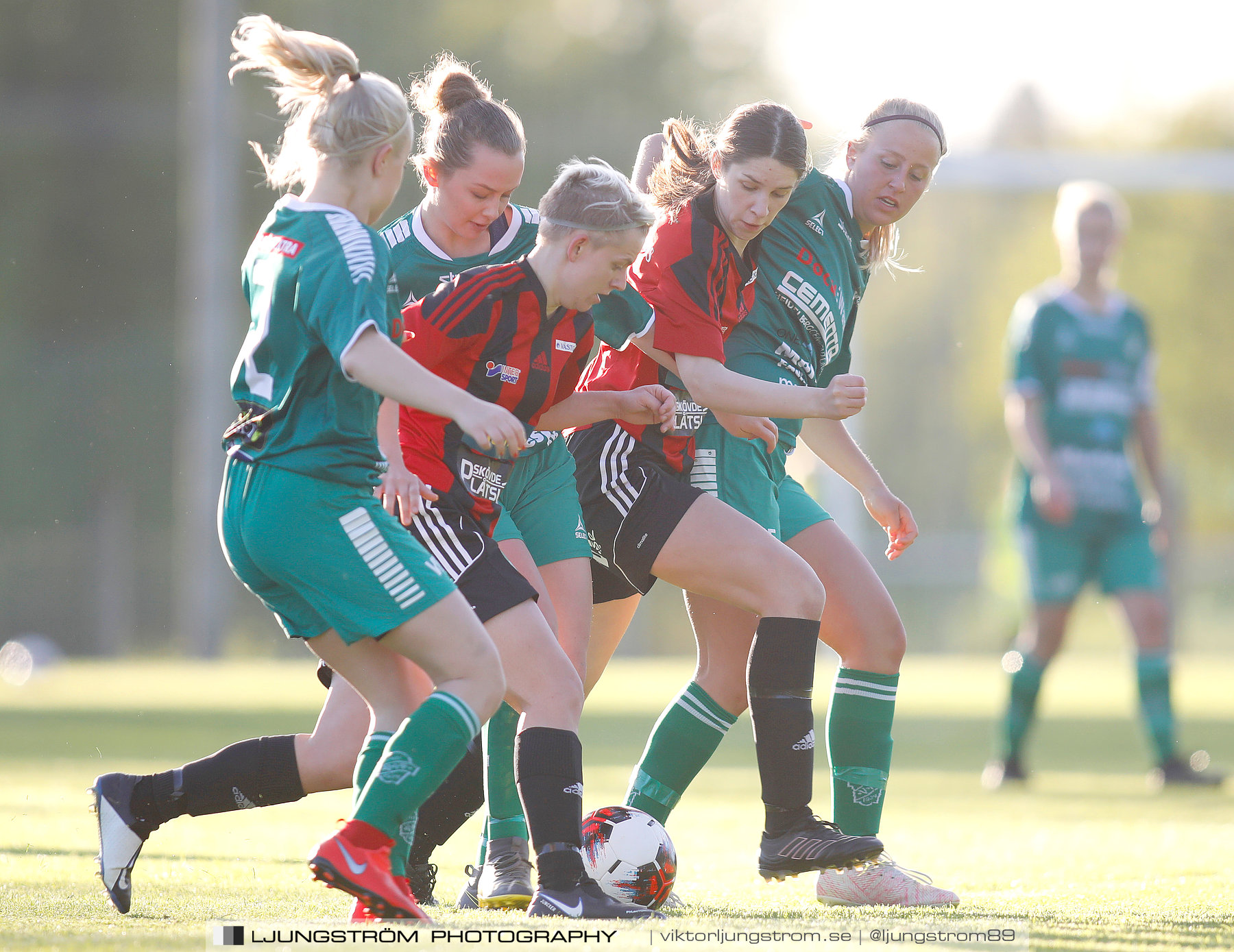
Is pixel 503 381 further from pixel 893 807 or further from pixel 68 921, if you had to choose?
pixel 893 807

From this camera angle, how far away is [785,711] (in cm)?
389

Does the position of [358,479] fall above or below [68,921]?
above

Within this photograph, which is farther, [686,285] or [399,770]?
[686,285]

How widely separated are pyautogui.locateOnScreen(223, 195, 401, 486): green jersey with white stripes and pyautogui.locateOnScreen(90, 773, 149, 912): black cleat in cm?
94

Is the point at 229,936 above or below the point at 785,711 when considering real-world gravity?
below

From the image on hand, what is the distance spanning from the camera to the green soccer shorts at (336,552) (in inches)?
123

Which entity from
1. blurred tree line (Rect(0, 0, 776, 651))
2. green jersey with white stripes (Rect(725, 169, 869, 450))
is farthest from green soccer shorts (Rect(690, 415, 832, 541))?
blurred tree line (Rect(0, 0, 776, 651))

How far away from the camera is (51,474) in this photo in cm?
2489

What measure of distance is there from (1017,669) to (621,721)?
4.04 m

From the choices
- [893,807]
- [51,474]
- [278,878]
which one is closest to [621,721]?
[893,807]

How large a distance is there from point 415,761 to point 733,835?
2.57 m

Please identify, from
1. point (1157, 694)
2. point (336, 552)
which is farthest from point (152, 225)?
point (336, 552)

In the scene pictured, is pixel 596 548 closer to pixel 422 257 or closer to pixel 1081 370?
pixel 422 257

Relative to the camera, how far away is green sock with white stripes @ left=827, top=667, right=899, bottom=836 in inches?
162
